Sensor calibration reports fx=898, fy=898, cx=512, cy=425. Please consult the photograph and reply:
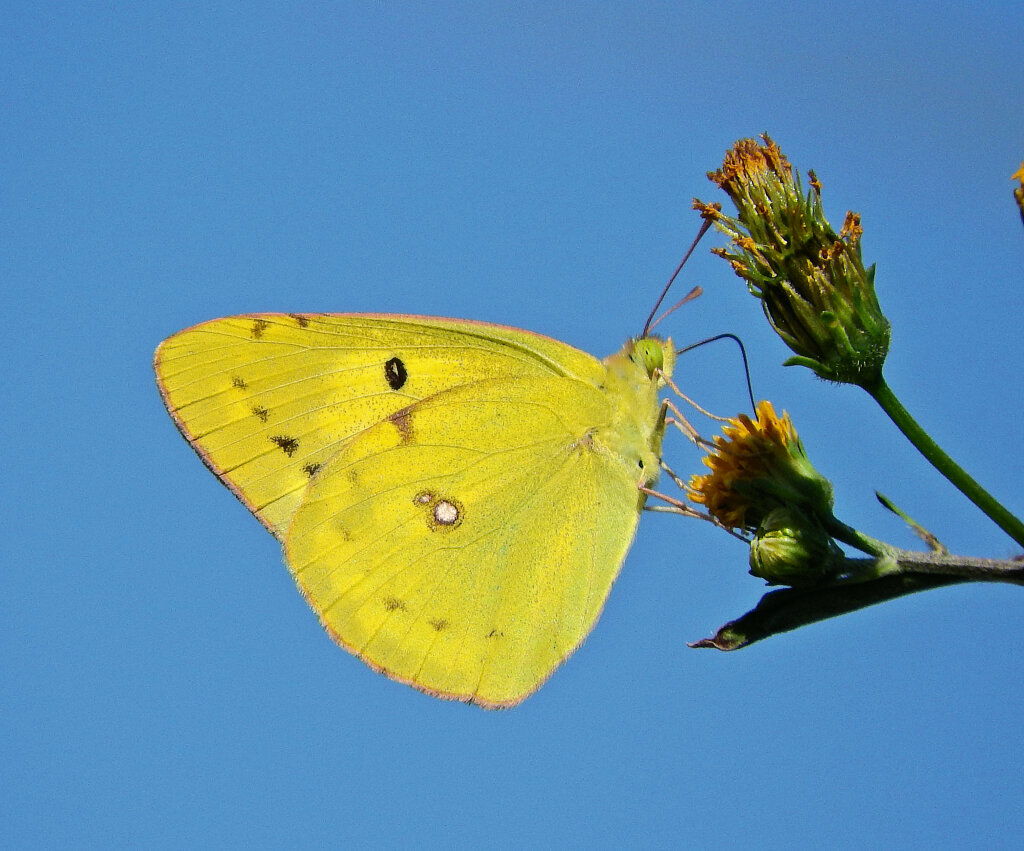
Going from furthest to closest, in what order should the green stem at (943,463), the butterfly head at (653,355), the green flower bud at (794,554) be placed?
the butterfly head at (653,355) < the green flower bud at (794,554) < the green stem at (943,463)

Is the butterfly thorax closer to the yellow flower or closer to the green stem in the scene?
the yellow flower

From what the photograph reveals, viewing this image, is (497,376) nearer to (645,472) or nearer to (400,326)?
(400,326)

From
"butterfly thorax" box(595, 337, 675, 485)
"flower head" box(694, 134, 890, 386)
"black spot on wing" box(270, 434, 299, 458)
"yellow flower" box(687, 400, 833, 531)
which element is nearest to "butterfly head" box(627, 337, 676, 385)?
"butterfly thorax" box(595, 337, 675, 485)

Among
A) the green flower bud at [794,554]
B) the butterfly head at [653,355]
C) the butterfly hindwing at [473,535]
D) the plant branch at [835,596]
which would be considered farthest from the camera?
the butterfly head at [653,355]

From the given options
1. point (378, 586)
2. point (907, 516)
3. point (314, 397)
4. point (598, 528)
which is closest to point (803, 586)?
point (907, 516)

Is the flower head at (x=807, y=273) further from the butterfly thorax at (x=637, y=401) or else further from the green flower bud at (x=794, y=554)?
the butterfly thorax at (x=637, y=401)

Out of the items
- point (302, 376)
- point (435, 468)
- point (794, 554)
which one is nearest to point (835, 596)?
point (794, 554)

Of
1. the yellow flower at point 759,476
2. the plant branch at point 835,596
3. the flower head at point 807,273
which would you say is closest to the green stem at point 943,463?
the flower head at point 807,273
